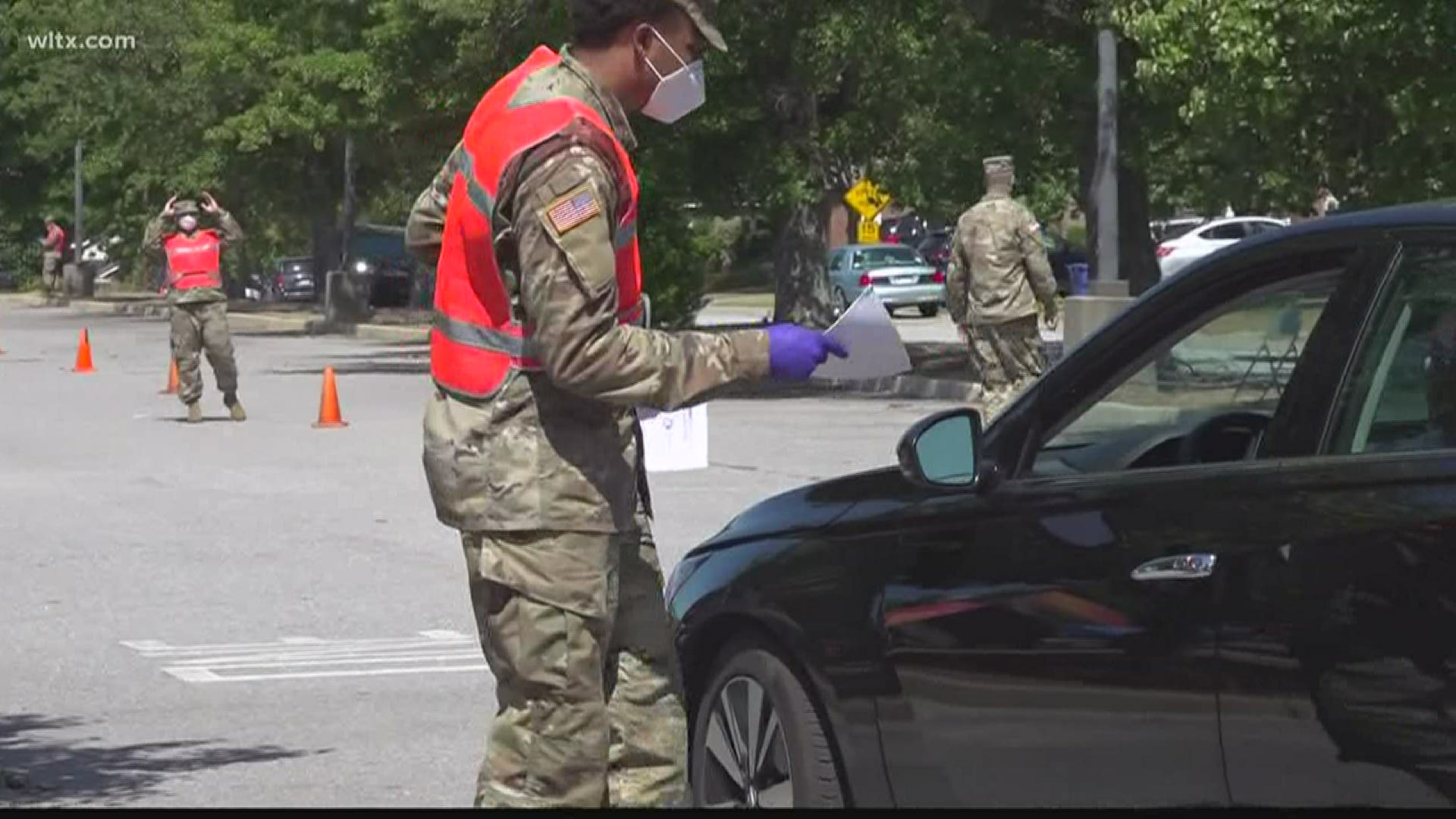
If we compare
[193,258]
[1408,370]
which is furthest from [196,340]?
→ [1408,370]

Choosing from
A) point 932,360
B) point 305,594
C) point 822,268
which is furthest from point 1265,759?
point 822,268

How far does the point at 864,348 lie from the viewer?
531cm

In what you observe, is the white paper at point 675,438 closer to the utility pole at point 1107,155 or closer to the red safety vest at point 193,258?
the red safety vest at point 193,258

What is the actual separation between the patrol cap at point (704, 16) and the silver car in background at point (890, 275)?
4863cm

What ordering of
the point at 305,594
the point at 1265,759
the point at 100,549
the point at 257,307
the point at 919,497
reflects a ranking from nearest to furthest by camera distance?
the point at 1265,759 < the point at 919,497 < the point at 305,594 < the point at 100,549 < the point at 257,307

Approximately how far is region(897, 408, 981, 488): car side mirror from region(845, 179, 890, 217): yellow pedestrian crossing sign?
88.8 feet

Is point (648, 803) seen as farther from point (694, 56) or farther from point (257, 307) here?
point (257, 307)

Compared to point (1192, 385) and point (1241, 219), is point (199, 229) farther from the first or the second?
point (1241, 219)

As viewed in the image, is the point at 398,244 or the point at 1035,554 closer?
the point at 1035,554

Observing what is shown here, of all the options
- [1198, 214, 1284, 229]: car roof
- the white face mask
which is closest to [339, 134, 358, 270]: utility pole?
[1198, 214, 1284, 229]: car roof

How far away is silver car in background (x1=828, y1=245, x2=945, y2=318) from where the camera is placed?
54938 mm

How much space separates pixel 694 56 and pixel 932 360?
28.3 meters

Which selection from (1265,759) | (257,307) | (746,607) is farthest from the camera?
(257,307)

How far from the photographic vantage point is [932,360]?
1321 inches
